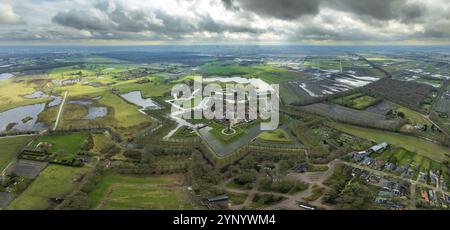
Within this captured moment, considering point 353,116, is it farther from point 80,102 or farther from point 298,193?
point 80,102

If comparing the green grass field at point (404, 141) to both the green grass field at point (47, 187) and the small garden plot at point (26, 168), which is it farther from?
the small garden plot at point (26, 168)

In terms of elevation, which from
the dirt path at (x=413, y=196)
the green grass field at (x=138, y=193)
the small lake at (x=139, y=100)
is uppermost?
the small lake at (x=139, y=100)

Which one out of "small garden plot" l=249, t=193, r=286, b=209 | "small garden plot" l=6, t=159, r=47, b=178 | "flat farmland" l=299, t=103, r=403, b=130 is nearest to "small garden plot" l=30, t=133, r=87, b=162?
"small garden plot" l=6, t=159, r=47, b=178

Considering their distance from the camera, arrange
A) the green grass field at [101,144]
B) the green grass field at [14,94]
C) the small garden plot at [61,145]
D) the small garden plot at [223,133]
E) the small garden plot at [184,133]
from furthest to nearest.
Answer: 1. the green grass field at [14,94]
2. the small garden plot at [184,133]
3. the small garden plot at [223,133]
4. the green grass field at [101,144]
5. the small garden plot at [61,145]

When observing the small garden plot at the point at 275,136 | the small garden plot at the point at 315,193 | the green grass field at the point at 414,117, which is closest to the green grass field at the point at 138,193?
the small garden plot at the point at 315,193

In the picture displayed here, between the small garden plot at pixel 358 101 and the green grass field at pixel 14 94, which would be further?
the green grass field at pixel 14 94

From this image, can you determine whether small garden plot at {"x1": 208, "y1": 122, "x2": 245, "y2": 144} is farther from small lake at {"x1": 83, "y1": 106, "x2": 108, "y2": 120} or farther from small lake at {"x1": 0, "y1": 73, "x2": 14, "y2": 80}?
small lake at {"x1": 0, "y1": 73, "x2": 14, "y2": 80}

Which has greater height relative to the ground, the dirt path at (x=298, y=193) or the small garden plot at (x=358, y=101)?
the small garden plot at (x=358, y=101)
